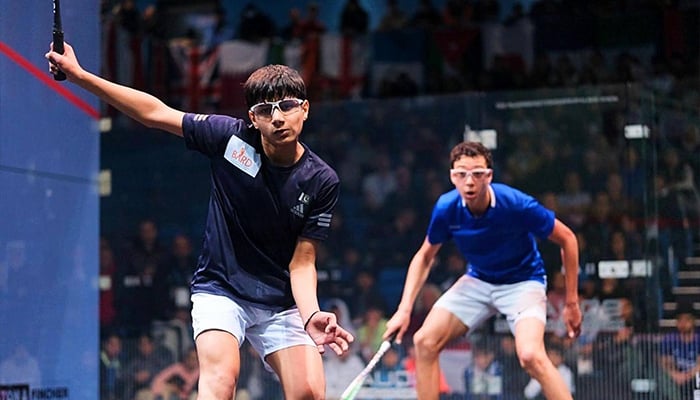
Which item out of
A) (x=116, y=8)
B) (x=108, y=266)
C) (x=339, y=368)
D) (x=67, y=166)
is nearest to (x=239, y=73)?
Answer: (x=116, y=8)

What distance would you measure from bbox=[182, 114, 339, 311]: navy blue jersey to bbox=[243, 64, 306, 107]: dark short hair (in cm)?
19

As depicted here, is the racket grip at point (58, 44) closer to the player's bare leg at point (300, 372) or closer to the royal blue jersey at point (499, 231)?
the player's bare leg at point (300, 372)

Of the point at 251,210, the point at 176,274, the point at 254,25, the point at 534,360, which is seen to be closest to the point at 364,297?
the point at 176,274

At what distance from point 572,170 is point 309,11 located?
5246 millimetres

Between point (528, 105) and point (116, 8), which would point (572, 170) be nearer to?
point (528, 105)

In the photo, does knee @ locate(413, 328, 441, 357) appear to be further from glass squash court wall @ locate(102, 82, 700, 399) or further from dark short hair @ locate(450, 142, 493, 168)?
glass squash court wall @ locate(102, 82, 700, 399)

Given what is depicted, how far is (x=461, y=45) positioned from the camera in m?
11.3

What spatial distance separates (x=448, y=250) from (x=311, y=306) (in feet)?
13.3

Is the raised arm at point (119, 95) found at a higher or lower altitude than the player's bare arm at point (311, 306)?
higher

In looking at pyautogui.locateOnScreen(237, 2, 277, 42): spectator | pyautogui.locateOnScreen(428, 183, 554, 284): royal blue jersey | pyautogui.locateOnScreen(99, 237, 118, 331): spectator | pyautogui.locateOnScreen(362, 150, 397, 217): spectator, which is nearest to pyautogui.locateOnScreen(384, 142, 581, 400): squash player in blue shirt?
pyautogui.locateOnScreen(428, 183, 554, 284): royal blue jersey

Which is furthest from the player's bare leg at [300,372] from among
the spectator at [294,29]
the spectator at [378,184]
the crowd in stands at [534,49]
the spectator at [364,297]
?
the spectator at [294,29]

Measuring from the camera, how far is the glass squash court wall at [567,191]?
7934mm

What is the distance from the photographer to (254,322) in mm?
4594

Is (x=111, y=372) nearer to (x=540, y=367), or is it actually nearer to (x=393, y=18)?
(x=540, y=367)
